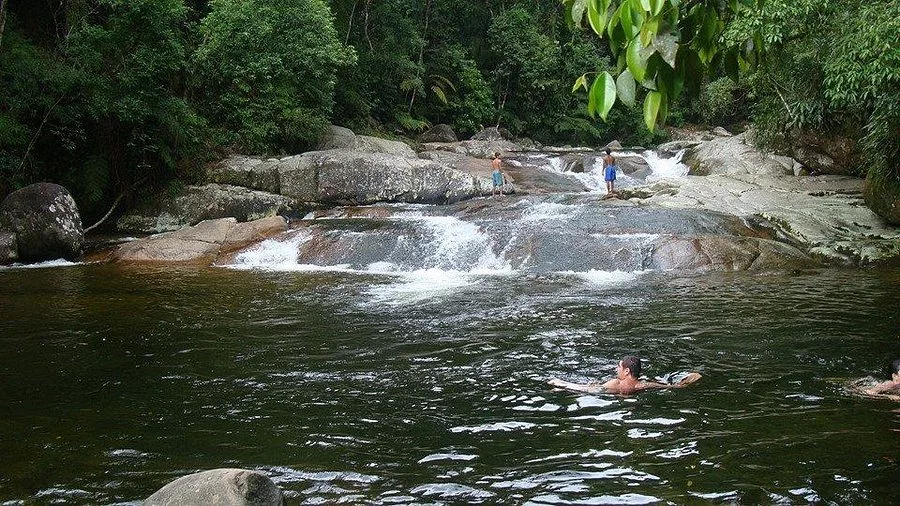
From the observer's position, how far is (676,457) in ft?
17.7

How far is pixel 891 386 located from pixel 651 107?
5.91 m

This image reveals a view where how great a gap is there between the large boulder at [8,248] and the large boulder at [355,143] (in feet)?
32.6

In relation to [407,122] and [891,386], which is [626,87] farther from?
[407,122]

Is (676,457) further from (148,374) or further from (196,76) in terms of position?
(196,76)

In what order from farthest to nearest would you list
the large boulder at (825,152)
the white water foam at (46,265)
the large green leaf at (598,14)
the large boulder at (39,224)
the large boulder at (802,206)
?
the large boulder at (825,152), the large boulder at (39,224), the white water foam at (46,265), the large boulder at (802,206), the large green leaf at (598,14)

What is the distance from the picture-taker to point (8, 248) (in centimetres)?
1666

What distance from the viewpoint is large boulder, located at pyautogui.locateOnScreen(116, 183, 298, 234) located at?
67.2ft

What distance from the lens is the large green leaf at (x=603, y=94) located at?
6.92 ft

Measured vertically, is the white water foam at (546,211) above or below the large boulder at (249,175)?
below

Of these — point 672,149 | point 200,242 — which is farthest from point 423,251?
point 672,149

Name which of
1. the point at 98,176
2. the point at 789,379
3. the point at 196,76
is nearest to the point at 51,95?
the point at 98,176

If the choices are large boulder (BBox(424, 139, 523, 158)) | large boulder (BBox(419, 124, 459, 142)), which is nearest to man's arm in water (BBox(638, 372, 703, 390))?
large boulder (BBox(424, 139, 523, 158))

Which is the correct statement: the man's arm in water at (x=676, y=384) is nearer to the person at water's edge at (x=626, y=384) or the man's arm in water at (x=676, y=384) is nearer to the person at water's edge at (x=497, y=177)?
the person at water's edge at (x=626, y=384)

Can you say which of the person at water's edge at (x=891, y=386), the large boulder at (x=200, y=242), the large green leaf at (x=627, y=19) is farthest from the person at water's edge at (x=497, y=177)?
the large green leaf at (x=627, y=19)
